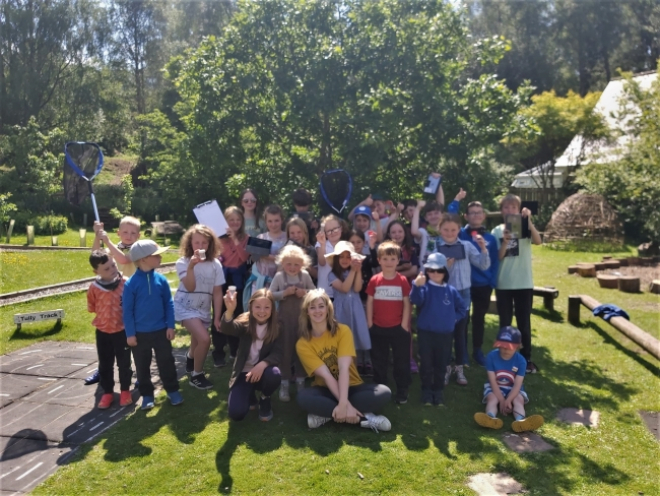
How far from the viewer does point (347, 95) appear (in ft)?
23.6

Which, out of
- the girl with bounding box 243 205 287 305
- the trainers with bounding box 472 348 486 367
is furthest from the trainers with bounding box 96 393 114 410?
the trainers with bounding box 472 348 486 367

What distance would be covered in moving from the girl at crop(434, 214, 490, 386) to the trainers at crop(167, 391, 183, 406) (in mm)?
2752

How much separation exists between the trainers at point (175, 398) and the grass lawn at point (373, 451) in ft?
0.25

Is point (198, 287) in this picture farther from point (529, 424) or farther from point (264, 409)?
point (529, 424)

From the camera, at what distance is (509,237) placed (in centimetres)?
619

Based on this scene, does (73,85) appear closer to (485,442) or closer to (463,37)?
(463,37)

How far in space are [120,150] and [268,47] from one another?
107 feet

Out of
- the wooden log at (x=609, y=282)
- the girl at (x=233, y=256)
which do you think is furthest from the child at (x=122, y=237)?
the wooden log at (x=609, y=282)

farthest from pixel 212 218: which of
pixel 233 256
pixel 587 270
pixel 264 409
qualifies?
pixel 587 270

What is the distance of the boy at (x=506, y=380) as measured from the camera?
199 inches

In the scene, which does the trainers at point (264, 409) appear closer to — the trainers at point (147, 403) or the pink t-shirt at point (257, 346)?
the pink t-shirt at point (257, 346)

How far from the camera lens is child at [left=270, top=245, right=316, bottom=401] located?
530 cm

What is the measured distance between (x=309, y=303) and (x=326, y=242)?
1049mm

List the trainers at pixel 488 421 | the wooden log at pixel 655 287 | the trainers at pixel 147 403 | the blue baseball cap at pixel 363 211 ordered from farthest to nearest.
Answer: the wooden log at pixel 655 287
the blue baseball cap at pixel 363 211
the trainers at pixel 147 403
the trainers at pixel 488 421
